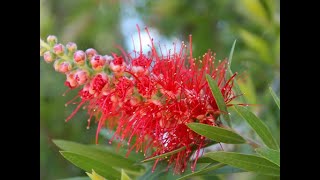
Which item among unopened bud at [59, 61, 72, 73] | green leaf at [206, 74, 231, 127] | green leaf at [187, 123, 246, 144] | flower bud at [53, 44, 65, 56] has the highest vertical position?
flower bud at [53, 44, 65, 56]

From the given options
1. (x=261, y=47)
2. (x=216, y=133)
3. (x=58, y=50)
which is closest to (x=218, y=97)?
(x=216, y=133)

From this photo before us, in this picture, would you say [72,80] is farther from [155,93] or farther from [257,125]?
[257,125]

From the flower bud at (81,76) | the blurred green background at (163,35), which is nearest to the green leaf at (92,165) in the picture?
the flower bud at (81,76)

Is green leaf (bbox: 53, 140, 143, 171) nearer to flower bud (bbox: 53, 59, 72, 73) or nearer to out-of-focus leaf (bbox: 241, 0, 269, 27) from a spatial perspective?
flower bud (bbox: 53, 59, 72, 73)

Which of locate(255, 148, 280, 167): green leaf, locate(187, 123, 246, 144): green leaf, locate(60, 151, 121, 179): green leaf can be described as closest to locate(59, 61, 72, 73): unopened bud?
locate(60, 151, 121, 179): green leaf

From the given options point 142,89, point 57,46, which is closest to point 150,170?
point 142,89

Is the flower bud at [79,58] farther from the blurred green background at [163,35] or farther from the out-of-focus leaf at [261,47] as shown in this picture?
the out-of-focus leaf at [261,47]
